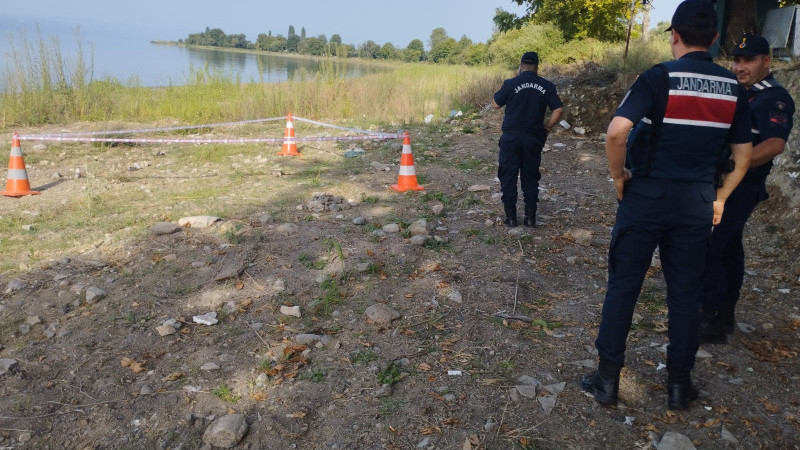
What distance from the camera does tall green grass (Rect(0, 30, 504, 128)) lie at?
11.3 m

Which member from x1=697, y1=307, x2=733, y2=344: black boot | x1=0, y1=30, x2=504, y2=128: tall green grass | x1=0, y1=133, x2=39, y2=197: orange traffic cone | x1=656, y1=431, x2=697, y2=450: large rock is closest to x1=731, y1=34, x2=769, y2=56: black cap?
x1=697, y1=307, x2=733, y2=344: black boot

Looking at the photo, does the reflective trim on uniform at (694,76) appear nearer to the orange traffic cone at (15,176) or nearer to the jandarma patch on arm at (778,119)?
the jandarma patch on arm at (778,119)

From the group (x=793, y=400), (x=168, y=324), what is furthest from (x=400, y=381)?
(x=793, y=400)

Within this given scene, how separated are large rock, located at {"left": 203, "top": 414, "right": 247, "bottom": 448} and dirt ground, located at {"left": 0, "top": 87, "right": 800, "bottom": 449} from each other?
0.09ft

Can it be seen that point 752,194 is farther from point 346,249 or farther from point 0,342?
point 0,342

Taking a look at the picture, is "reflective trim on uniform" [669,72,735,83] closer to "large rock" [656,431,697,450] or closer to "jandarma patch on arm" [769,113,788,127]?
"jandarma patch on arm" [769,113,788,127]

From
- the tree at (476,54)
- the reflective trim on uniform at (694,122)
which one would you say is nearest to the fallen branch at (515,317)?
the reflective trim on uniform at (694,122)

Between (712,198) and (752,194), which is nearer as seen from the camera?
(712,198)

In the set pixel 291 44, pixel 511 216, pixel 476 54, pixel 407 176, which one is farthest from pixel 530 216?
pixel 476 54

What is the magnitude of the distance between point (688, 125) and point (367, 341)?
7.14 feet

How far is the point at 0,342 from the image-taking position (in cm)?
385

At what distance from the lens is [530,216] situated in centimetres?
612

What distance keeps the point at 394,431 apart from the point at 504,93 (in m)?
3.89

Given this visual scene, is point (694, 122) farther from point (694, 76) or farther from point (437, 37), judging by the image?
point (437, 37)
